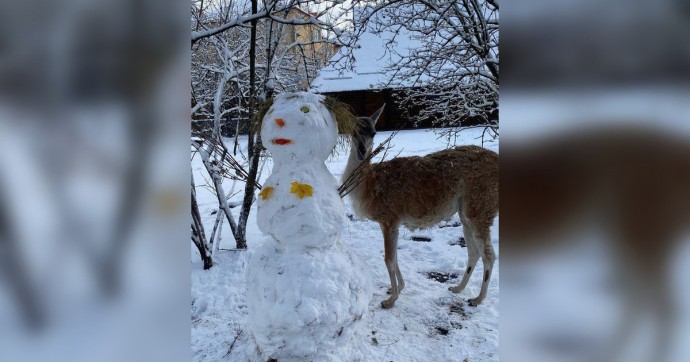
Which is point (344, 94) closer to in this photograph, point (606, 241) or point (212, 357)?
point (212, 357)

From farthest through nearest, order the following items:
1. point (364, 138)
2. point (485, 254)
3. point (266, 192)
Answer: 1. point (485, 254)
2. point (364, 138)
3. point (266, 192)

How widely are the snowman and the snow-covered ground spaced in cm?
40

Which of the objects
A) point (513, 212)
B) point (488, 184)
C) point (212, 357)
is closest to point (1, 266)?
point (513, 212)

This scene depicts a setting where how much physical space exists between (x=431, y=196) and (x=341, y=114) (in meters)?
1.61

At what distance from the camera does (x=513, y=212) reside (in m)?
0.73

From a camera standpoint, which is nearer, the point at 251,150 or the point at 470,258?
the point at 470,258

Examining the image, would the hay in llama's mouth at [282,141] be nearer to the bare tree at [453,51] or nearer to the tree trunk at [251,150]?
the tree trunk at [251,150]

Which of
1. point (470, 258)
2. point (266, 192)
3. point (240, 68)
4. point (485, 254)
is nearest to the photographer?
point (266, 192)

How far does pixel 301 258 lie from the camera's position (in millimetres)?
2520

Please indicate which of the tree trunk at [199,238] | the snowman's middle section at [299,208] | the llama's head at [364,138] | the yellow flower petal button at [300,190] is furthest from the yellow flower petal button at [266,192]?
the tree trunk at [199,238]

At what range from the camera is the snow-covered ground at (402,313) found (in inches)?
126

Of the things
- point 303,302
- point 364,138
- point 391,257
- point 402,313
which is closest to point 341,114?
point 364,138

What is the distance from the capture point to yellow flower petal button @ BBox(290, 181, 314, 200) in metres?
2.51

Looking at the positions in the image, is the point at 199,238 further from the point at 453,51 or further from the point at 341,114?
the point at 453,51
